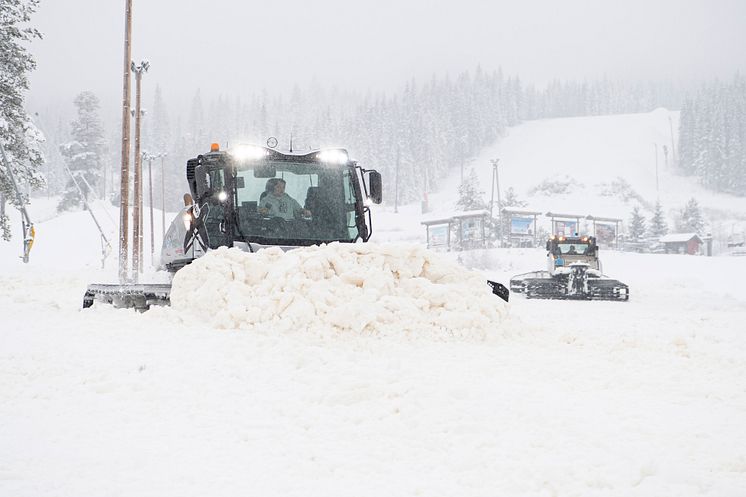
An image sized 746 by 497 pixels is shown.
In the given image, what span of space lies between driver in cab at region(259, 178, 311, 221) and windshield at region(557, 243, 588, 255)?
16.2 meters

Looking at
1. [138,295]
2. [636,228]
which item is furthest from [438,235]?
[138,295]

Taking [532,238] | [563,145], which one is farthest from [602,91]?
[532,238]

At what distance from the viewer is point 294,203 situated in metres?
8.93

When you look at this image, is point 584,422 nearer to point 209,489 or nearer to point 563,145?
point 209,489

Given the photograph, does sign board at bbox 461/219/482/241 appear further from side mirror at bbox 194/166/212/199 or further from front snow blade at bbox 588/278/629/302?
side mirror at bbox 194/166/212/199

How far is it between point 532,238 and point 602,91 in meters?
139

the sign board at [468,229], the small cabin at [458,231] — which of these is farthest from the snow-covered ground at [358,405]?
the sign board at [468,229]

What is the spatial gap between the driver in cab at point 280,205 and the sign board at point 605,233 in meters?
49.3

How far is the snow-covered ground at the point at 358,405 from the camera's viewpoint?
3.15 metres

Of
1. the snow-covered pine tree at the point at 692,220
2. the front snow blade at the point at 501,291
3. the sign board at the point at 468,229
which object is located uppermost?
the snow-covered pine tree at the point at 692,220

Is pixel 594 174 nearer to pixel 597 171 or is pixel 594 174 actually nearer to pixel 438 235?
pixel 597 171

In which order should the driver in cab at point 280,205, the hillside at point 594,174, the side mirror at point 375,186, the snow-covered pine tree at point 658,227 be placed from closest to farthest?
the driver in cab at point 280,205 < the side mirror at point 375,186 < the snow-covered pine tree at point 658,227 < the hillside at point 594,174

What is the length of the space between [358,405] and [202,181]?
537cm

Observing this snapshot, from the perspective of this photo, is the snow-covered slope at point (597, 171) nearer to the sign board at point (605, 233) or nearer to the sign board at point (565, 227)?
the sign board at point (565, 227)
